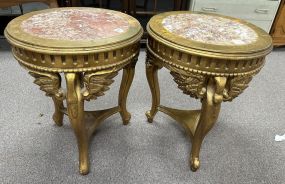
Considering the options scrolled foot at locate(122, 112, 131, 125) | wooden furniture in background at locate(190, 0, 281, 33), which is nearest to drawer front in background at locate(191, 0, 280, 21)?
wooden furniture in background at locate(190, 0, 281, 33)

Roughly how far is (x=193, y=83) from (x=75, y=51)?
46cm

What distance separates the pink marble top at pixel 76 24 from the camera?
92cm

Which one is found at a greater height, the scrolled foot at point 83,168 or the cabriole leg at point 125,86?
the cabriole leg at point 125,86

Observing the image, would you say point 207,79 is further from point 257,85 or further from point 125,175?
point 257,85

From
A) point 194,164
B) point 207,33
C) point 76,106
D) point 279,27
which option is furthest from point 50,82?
point 279,27

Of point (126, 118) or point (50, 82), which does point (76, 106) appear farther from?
point (126, 118)

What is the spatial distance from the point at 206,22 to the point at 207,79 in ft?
1.06

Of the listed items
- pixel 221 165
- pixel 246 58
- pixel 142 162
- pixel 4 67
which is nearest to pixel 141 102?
pixel 142 162

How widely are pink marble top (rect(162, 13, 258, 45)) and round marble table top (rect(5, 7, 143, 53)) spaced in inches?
7.1

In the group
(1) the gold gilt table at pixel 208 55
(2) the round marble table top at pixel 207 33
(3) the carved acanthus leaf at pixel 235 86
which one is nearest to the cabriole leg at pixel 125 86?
(1) the gold gilt table at pixel 208 55

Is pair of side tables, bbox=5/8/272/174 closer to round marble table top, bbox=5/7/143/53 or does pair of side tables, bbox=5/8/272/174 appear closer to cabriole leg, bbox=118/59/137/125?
round marble table top, bbox=5/7/143/53

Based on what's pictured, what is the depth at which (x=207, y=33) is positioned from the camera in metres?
1.02

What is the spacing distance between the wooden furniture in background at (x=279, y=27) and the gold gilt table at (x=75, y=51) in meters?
1.97

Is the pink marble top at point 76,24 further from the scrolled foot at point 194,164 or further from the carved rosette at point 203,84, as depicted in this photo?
the scrolled foot at point 194,164
